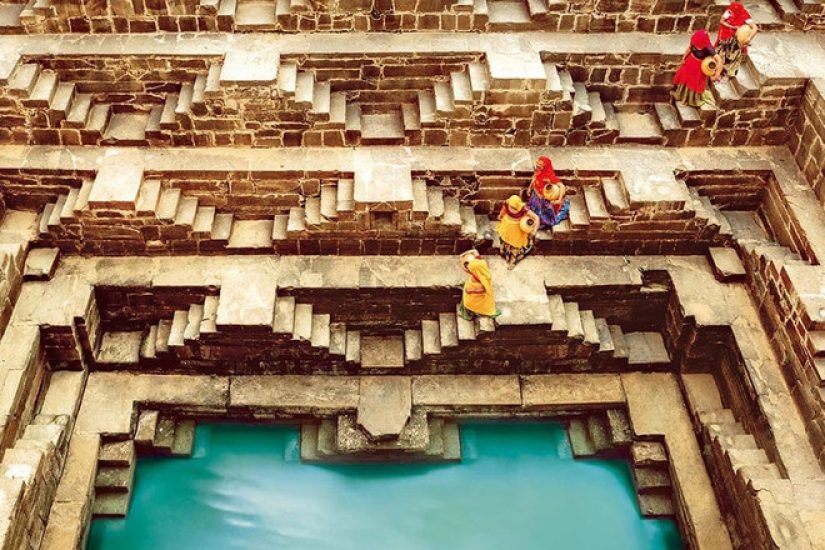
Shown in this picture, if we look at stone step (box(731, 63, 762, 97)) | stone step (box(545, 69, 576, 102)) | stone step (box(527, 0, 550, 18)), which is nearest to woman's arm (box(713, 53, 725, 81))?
stone step (box(731, 63, 762, 97))

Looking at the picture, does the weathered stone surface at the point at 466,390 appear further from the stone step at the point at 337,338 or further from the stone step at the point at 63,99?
the stone step at the point at 63,99

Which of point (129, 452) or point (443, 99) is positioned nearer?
point (129, 452)

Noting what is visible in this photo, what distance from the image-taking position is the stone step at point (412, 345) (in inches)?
301

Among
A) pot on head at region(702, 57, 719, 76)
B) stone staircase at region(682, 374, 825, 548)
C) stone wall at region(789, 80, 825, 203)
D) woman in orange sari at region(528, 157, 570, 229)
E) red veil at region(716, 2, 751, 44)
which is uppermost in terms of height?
red veil at region(716, 2, 751, 44)

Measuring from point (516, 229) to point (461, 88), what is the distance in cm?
167

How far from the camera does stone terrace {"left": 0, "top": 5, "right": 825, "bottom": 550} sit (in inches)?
291

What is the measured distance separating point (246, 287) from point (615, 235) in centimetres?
389

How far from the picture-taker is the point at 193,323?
7.46m

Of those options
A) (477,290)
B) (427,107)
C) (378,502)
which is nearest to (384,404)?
(378,502)

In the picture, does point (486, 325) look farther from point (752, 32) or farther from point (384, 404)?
point (752, 32)

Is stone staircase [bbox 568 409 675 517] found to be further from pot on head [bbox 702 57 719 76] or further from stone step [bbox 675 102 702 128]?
pot on head [bbox 702 57 719 76]

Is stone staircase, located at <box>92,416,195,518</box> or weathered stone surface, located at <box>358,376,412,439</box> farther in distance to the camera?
weathered stone surface, located at <box>358,376,412,439</box>

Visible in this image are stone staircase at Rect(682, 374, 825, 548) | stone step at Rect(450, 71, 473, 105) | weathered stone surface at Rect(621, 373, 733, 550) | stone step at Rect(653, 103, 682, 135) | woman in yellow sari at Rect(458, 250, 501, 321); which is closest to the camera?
stone staircase at Rect(682, 374, 825, 548)

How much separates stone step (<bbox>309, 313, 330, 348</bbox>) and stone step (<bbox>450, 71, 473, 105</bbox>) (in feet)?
8.67
